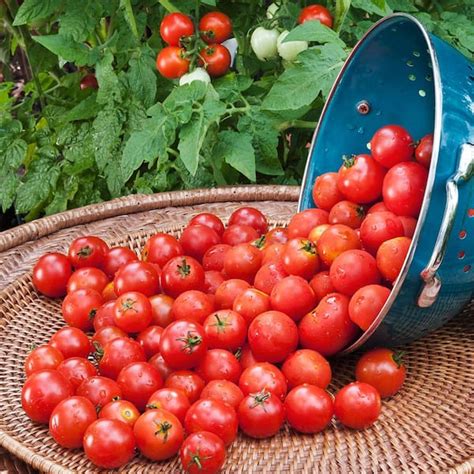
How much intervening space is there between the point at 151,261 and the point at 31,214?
2.85 ft

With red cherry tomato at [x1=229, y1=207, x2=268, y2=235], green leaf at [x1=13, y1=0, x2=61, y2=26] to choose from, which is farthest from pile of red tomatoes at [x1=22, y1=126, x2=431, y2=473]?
green leaf at [x1=13, y1=0, x2=61, y2=26]

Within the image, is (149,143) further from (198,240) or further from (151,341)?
→ (151,341)

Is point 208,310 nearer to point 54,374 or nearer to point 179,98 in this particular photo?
point 54,374

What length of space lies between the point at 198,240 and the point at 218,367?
1.51 feet

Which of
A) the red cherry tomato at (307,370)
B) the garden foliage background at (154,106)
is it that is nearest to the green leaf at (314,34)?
the garden foliage background at (154,106)

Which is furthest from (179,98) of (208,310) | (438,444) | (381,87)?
(438,444)

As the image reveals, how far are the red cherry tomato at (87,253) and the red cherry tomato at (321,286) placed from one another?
0.55 m

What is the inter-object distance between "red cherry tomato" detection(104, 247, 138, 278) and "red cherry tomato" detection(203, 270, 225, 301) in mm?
213

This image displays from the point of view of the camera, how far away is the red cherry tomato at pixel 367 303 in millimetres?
1352

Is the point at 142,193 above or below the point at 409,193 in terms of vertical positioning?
below

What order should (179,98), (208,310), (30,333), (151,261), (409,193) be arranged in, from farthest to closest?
(179,98) < (151,261) < (30,333) < (208,310) < (409,193)

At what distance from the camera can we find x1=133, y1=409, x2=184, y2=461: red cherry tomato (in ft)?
4.00

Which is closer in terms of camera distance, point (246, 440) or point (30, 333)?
point (246, 440)

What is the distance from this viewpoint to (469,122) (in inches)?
51.8
